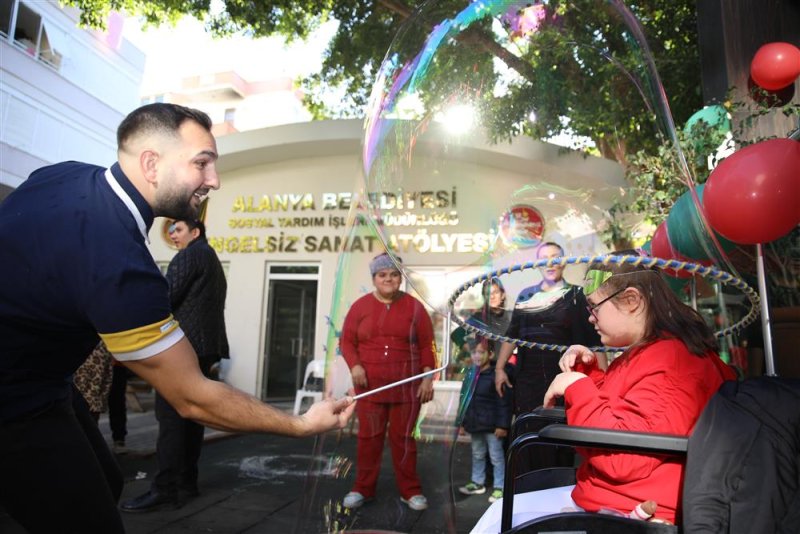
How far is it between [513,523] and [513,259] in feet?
3.19

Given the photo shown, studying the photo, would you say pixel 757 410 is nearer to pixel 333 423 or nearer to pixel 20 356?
pixel 333 423

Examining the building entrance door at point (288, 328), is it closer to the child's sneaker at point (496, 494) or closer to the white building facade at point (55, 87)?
the child's sneaker at point (496, 494)

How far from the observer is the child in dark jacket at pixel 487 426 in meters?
3.23

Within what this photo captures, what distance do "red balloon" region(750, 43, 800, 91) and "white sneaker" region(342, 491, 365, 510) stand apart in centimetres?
357

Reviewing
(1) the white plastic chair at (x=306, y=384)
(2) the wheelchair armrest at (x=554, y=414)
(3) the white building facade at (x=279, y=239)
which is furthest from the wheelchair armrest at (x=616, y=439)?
(3) the white building facade at (x=279, y=239)

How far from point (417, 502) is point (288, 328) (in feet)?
28.1

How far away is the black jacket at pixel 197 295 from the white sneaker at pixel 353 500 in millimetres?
1743

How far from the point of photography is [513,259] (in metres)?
2.05

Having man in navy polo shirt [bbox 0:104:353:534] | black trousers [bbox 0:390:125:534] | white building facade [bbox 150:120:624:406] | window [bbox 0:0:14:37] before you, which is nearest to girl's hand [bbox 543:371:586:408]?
man in navy polo shirt [bbox 0:104:353:534]

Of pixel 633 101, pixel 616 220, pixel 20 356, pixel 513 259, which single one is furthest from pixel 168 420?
pixel 633 101

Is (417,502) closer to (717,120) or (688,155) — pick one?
(688,155)

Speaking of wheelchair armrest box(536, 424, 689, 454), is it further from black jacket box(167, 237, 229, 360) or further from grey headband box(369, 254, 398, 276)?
black jacket box(167, 237, 229, 360)

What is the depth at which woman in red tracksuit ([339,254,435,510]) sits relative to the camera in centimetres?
224

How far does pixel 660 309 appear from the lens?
1.50 metres
